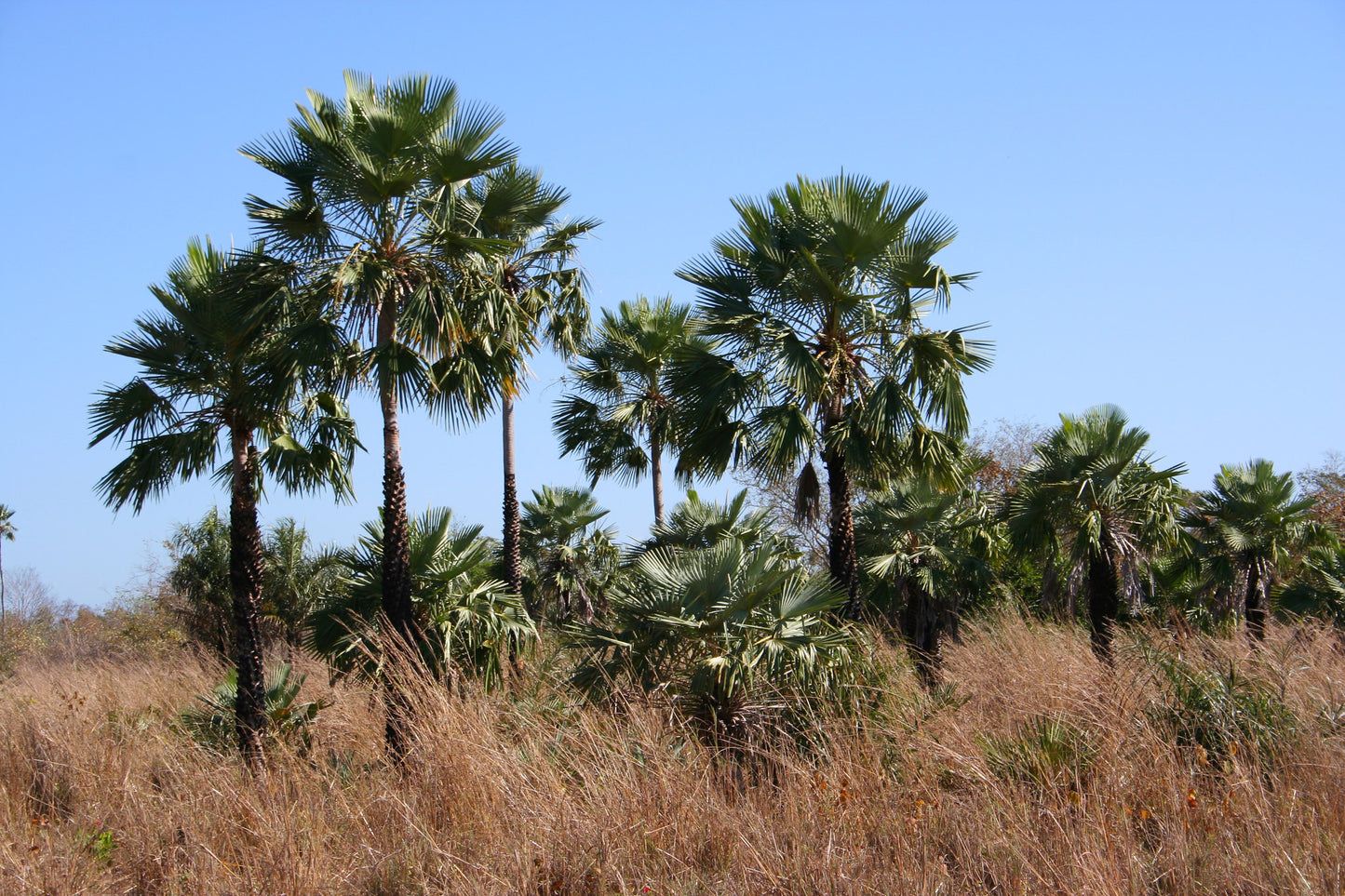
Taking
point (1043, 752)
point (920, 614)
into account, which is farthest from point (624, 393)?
point (1043, 752)

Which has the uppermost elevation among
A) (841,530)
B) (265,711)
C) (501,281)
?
(501,281)

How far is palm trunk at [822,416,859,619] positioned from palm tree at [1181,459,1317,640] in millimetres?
10278

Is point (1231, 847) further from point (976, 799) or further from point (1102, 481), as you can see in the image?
point (1102, 481)

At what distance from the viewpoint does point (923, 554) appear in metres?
18.8

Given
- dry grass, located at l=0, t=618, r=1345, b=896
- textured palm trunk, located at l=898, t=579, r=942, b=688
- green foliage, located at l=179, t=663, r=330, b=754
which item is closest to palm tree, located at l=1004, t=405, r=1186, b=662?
textured palm trunk, located at l=898, t=579, r=942, b=688

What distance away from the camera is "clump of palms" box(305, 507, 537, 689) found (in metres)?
11.7

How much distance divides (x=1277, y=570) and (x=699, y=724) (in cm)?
1665

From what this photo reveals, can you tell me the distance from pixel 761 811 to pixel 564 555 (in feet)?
52.5

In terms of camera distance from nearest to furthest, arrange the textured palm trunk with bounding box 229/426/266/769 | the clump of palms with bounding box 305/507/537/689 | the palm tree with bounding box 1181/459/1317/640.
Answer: the textured palm trunk with bounding box 229/426/266/769
the clump of palms with bounding box 305/507/537/689
the palm tree with bounding box 1181/459/1317/640

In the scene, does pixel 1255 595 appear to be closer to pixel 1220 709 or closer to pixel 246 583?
pixel 1220 709

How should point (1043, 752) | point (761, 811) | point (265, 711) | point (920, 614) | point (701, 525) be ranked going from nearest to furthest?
1. point (761, 811)
2. point (1043, 752)
3. point (265, 711)
4. point (701, 525)
5. point (920, 614)

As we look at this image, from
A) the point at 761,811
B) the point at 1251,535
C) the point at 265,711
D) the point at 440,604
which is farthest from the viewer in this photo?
the point at 1251,535

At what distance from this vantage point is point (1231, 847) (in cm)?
444

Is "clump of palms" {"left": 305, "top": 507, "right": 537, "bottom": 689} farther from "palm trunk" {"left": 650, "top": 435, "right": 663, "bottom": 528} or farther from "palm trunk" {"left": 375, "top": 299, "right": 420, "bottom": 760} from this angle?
"palm trunk" {"left": 650, "top": 435, "right": 663, "bottom": 528}
